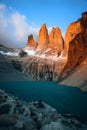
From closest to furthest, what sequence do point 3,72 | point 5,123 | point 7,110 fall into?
point 5,123, point 7,110, point 3,72

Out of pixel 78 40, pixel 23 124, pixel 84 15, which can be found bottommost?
pixel 23 124

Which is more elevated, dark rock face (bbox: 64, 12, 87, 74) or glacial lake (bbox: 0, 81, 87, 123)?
Answer: dark rock face (bbox: 64, 12, 87, 74)

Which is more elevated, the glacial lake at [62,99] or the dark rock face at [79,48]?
the dark rock face at [79,48]

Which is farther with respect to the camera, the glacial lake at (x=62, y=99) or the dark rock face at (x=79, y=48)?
the dark rock face at (x=79, y=48)

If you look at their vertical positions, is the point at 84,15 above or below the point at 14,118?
above

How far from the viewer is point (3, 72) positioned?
147625 mm

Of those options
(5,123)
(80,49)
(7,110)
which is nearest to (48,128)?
(5,123)

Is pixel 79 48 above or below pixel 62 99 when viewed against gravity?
above

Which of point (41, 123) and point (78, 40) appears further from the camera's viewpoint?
point (78, 40)

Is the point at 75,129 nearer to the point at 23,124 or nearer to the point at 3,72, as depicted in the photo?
the point at 23,124

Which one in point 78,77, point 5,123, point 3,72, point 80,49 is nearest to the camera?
point 5,123

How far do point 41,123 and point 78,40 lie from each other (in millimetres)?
110928

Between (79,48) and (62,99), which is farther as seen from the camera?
(79,48)

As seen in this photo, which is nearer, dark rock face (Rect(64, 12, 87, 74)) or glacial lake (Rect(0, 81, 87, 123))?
glacial lake (Rect(0, 81, 87, 123))
